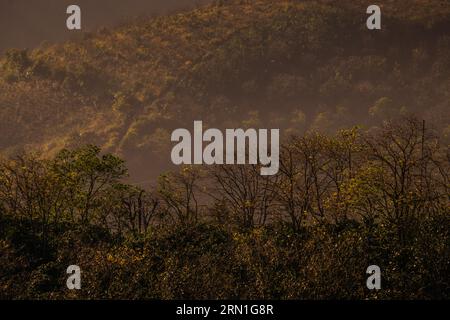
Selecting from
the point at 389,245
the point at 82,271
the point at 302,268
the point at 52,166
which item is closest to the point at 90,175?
the point at 52,166

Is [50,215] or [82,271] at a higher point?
[50,215]

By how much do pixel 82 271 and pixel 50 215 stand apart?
14.4 meters

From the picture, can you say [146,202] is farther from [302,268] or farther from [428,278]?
[428,278]

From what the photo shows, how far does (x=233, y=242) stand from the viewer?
4875cm

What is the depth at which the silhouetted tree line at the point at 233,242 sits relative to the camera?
37.2 m

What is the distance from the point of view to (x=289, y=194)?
55.8 m

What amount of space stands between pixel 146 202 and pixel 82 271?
17.2 meters

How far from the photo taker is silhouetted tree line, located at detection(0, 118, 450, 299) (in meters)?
37.2

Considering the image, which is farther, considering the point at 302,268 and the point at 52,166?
the point at 52,166

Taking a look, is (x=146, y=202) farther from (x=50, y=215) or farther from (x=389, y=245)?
(x=389, y=245)
